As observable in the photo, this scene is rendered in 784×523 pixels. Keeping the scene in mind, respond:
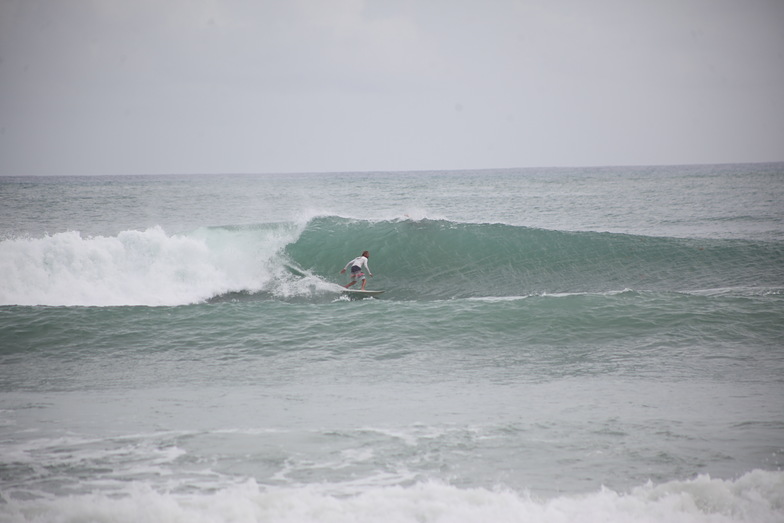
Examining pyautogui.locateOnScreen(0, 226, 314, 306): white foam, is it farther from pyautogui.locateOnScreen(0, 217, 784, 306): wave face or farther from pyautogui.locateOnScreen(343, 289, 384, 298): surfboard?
pyautogui.locateOnScreen(343, 289, 384, 298): surfboard

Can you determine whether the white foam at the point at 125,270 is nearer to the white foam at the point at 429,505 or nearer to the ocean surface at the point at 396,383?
the ocean surface at the point at 396,383

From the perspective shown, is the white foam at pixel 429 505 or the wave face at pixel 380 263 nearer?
the white foam at pixel 429 505

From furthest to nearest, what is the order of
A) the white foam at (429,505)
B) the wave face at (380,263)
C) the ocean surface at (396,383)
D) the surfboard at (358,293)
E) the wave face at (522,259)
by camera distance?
the wave face at (522,259), the wave face at (380,263), the surfboard at (358,293), the ocean surface at (396,383), the white foam at (429,505)

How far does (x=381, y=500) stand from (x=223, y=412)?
9.94 ft

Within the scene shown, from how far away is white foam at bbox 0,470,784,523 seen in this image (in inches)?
186

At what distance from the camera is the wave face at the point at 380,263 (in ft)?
51.1

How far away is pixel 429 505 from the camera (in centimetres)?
484

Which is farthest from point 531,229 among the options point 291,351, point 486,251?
point 291,351

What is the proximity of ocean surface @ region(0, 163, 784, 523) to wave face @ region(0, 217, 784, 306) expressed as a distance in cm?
9

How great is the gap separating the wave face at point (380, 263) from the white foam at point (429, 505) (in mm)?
10754

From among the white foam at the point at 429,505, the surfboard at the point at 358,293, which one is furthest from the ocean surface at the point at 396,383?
the surfboard at the point at 358,293

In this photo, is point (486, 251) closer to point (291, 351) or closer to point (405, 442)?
point (291, 351)

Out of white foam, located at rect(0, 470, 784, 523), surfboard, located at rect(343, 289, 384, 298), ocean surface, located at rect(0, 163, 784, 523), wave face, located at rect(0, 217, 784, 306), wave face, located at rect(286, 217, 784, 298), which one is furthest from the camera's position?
wave face, located at rect(286, 217, 784, 298)

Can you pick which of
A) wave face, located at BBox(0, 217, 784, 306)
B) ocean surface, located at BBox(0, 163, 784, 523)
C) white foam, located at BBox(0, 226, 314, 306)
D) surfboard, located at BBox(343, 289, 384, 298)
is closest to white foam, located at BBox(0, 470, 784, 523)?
ocean surface, located at BBox(0, 163, 784, 523)
